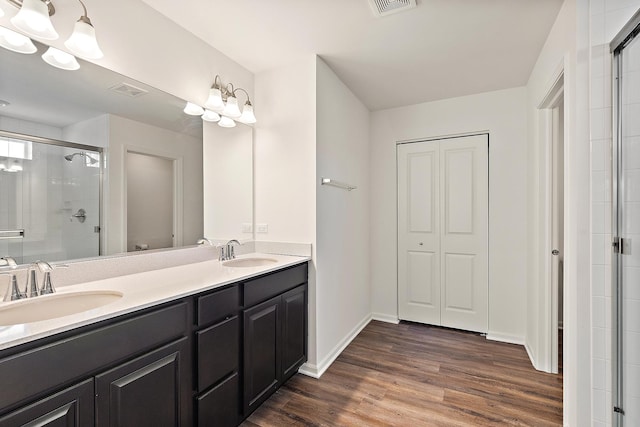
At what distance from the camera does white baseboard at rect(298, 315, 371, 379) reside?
2.28 metres

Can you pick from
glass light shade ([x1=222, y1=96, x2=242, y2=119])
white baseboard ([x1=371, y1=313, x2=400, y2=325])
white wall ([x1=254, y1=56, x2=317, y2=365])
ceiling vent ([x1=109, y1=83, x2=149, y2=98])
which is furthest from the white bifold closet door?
ceiling vent ([x1=109, y1=83, x2=149, y2=98])

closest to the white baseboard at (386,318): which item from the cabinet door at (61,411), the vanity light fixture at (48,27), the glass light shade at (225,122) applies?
the glass light shade at (225,122)

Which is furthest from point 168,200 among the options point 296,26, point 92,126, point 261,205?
point 296,26

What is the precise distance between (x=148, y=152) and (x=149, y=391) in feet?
4.30

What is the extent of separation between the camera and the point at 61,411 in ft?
3.12

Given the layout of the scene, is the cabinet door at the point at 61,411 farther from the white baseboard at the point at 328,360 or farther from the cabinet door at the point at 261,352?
the white baseboard at the point at 328,360

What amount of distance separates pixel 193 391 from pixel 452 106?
3284 mm

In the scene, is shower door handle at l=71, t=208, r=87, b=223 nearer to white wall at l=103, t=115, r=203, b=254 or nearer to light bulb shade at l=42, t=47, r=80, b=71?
white wall at l=103, t=115, r=203, b=254

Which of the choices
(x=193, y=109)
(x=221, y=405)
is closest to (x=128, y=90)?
(x=193, y=109)

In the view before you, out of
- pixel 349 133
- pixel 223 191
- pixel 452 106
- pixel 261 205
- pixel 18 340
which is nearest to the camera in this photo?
pixel 18 340

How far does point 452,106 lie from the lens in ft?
10.3

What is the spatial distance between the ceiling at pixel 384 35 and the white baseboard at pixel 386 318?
2.49m

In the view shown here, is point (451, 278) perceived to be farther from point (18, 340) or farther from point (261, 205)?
point (18, 340)

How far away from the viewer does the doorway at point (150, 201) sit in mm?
1722
